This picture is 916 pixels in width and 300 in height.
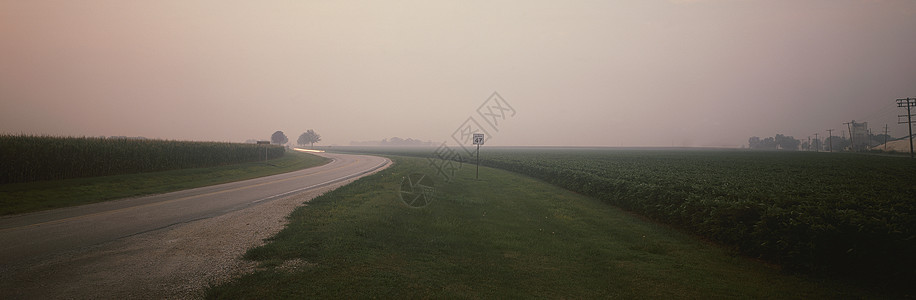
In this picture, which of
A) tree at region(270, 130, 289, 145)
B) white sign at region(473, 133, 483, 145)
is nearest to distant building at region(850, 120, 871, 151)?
white sign at region(473, 133, 483, 145)

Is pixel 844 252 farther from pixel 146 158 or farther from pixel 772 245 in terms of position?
pixel 146 158

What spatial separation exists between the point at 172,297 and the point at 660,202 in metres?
12.9

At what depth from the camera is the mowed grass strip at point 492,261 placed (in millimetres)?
5723

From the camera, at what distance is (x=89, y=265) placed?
616 cm

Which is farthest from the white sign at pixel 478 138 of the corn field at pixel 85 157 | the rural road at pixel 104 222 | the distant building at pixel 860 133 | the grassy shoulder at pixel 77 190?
the distant building at pixel 860 133

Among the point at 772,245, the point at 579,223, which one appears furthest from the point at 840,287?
the point at 579,223

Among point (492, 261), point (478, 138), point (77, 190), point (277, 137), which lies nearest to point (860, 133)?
point (478, 138)

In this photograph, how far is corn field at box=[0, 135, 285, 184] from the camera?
16.7 meters

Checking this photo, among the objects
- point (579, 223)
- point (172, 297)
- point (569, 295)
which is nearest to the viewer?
point (172, 297)

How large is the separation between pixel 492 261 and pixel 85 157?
2531 cm

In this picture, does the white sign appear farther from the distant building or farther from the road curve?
the distant building

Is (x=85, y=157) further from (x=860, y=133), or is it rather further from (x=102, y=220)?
(x=860, y=133)

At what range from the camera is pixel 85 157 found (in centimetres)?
2019

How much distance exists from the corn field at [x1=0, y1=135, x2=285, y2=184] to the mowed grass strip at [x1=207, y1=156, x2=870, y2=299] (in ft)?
53.8
